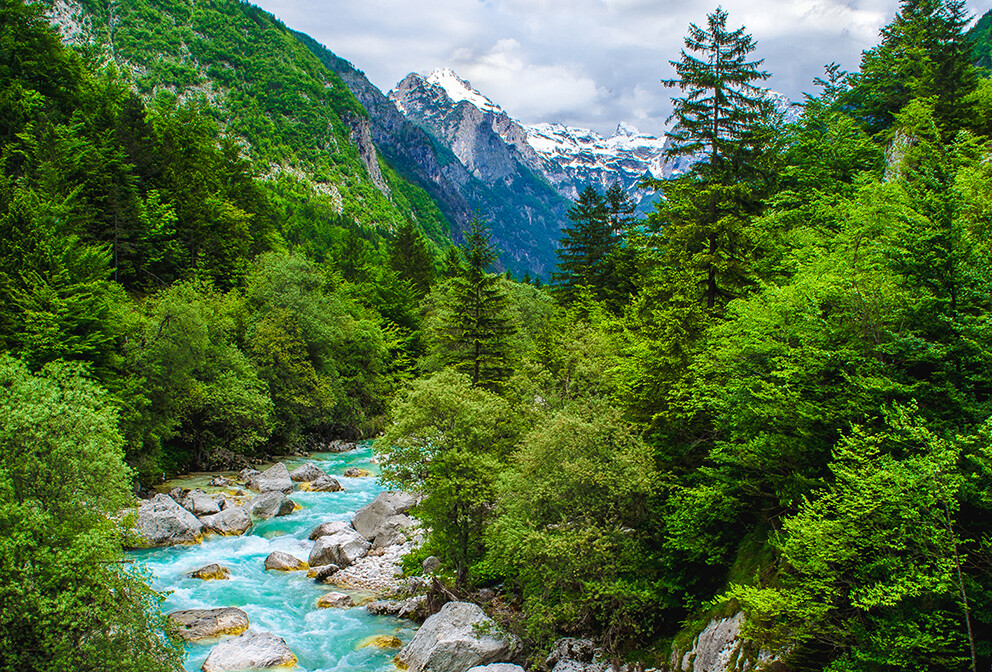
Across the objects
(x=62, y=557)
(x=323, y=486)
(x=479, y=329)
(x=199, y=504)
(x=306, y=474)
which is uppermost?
(x=479, y=329)

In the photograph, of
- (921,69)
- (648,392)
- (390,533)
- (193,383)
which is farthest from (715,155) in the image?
(193,383)

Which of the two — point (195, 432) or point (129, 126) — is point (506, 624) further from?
point (129, 126)

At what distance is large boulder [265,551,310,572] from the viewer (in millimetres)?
23516

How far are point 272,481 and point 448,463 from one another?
1899cm

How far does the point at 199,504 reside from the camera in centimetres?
2809

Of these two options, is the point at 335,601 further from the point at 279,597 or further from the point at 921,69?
the point at 921,69

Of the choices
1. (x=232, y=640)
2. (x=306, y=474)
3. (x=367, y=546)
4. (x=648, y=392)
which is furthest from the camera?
(x=306, y=474)

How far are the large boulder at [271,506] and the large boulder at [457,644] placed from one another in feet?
47.4

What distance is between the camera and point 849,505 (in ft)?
28.6

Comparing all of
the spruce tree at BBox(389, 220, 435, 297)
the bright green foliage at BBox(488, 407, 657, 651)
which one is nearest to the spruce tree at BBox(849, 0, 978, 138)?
the bright green foliage at BBox(488, 407, 657, 651)

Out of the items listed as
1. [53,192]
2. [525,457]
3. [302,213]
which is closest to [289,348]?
[53,192]

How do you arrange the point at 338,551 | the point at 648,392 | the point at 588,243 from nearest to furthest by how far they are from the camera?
the point at 648,392
the point at 338,551
the point at 588,243

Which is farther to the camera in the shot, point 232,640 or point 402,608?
point 402,608

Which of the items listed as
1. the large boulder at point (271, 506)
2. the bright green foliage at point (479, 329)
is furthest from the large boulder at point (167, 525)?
the bright green foliage at point (479, 329)
